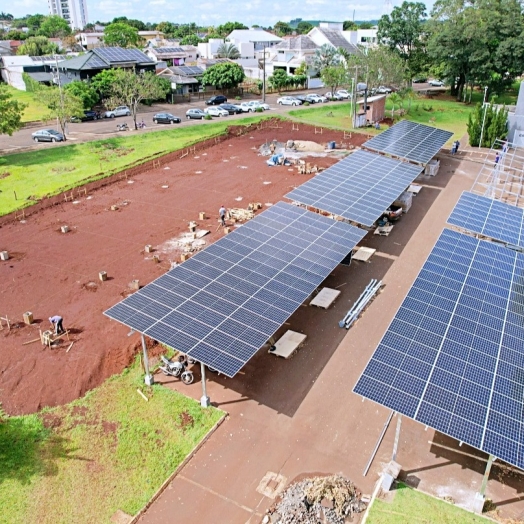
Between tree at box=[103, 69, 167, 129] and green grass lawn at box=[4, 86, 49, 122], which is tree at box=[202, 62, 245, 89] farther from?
green grass lawn at box=[4, 86, 49, 122]

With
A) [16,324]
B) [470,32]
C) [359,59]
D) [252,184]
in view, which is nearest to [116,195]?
[252,184]

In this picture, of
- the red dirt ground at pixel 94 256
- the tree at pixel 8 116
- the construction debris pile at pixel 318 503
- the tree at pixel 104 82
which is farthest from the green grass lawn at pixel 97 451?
the tree at pixel 104 82

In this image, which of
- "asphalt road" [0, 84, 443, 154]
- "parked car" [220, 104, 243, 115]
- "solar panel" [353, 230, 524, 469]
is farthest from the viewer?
"parked car" [220, 104, 243, 115]

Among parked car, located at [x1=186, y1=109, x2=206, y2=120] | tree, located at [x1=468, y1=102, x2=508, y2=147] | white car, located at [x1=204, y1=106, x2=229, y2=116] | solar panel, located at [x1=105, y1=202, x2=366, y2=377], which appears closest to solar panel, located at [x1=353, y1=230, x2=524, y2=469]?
solar panel, located at [x1=105, y1=202, x2=366, y2=377]

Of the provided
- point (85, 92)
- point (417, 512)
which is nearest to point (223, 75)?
point (85, 92)

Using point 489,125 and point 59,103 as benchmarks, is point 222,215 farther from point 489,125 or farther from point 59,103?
point 489,125

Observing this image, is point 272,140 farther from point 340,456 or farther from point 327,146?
point 340,456

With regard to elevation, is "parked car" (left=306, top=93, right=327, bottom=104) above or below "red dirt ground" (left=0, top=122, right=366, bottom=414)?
above

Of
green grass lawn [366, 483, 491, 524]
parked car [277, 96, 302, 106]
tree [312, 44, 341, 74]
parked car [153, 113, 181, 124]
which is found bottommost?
green grass lawn [366, 483, 491, 524]
